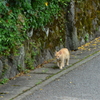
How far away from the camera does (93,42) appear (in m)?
13.4

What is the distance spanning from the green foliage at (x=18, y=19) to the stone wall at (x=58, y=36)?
0.28 metres

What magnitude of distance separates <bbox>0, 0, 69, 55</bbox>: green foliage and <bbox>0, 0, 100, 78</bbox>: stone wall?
276mm

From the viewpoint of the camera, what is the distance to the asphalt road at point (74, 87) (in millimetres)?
6438

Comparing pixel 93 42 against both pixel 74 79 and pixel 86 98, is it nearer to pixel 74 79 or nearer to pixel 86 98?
pixel 74 79

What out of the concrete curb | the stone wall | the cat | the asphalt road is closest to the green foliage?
the stone wall

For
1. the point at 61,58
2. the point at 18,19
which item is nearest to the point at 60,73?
the point at 61,58

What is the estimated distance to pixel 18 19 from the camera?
8117 mm

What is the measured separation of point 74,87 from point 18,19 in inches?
90.7

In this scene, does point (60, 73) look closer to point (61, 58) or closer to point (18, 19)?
point (61, 58)

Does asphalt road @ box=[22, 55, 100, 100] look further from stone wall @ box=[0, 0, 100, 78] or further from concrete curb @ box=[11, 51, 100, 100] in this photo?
stone wall @ box=[0, 0, 100, 78]

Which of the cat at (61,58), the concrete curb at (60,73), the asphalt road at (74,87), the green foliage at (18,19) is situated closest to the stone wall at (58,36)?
the green foliage at (18,19)

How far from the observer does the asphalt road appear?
6.44 m

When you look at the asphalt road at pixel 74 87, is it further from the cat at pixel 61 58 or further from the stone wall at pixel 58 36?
the stone wall at pixel 58 36

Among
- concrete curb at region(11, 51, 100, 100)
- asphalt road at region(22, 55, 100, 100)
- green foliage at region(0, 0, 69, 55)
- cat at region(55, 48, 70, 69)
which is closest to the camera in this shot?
asphalt road at region(22, 55, 100, 100)
